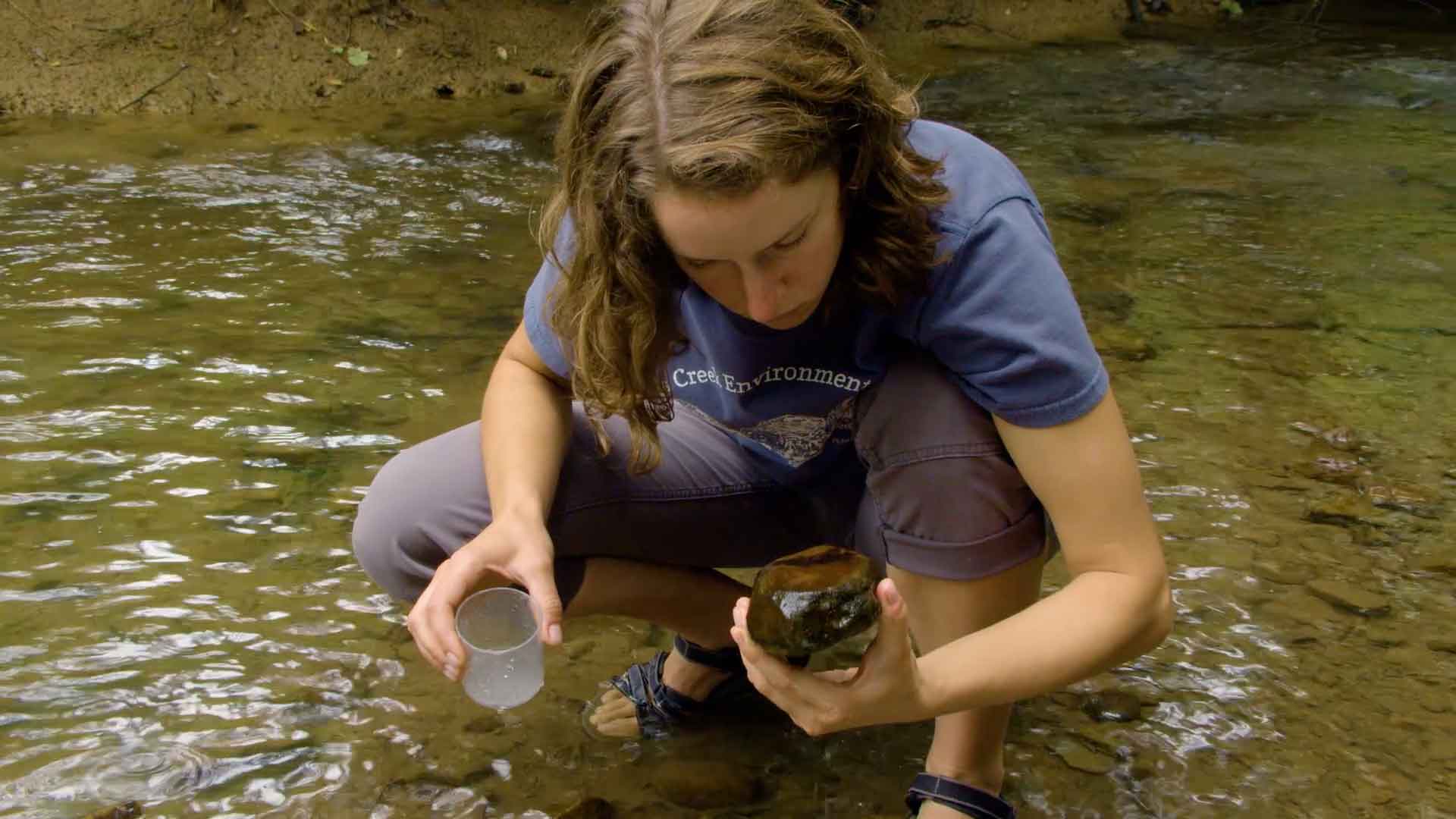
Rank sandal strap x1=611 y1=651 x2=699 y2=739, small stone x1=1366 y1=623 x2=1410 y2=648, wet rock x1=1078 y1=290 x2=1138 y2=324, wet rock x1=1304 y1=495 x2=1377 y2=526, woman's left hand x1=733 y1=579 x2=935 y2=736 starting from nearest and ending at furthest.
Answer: woman's left hand x1=733 y1=579 x2=935 y2=736 → sandal strap x1=611 y1=651 x2=699 y2=739 → small stone x1=1366 y1=623 x2=1410 y2=648 → wet rock x1=1304 y1=495 x2=1377 y2=526 → wet rock x1=1078 y1=290 x2=1138 y2=324

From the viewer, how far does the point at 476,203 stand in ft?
15.2

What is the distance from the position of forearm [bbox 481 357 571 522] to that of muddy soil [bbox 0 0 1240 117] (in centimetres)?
354

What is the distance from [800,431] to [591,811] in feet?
1.98

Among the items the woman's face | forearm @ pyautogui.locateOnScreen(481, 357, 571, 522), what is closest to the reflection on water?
forearm @ pyautogui.locateOnScreen(481, 357, 571, 522)

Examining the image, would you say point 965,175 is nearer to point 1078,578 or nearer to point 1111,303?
point 1078,578

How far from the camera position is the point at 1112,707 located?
2182 mm

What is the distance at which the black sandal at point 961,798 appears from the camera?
180 cm

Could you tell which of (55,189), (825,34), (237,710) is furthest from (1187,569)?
(55,189)

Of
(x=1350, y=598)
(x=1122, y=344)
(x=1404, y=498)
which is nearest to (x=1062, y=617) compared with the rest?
(x=1350, y=598)

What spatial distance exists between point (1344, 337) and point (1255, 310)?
267mm

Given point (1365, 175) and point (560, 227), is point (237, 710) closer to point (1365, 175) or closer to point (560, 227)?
point (560, 227)

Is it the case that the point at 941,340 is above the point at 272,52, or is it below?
above

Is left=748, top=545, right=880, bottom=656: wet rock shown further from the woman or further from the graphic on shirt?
the graphic on shirt

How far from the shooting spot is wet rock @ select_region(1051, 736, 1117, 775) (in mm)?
2039
